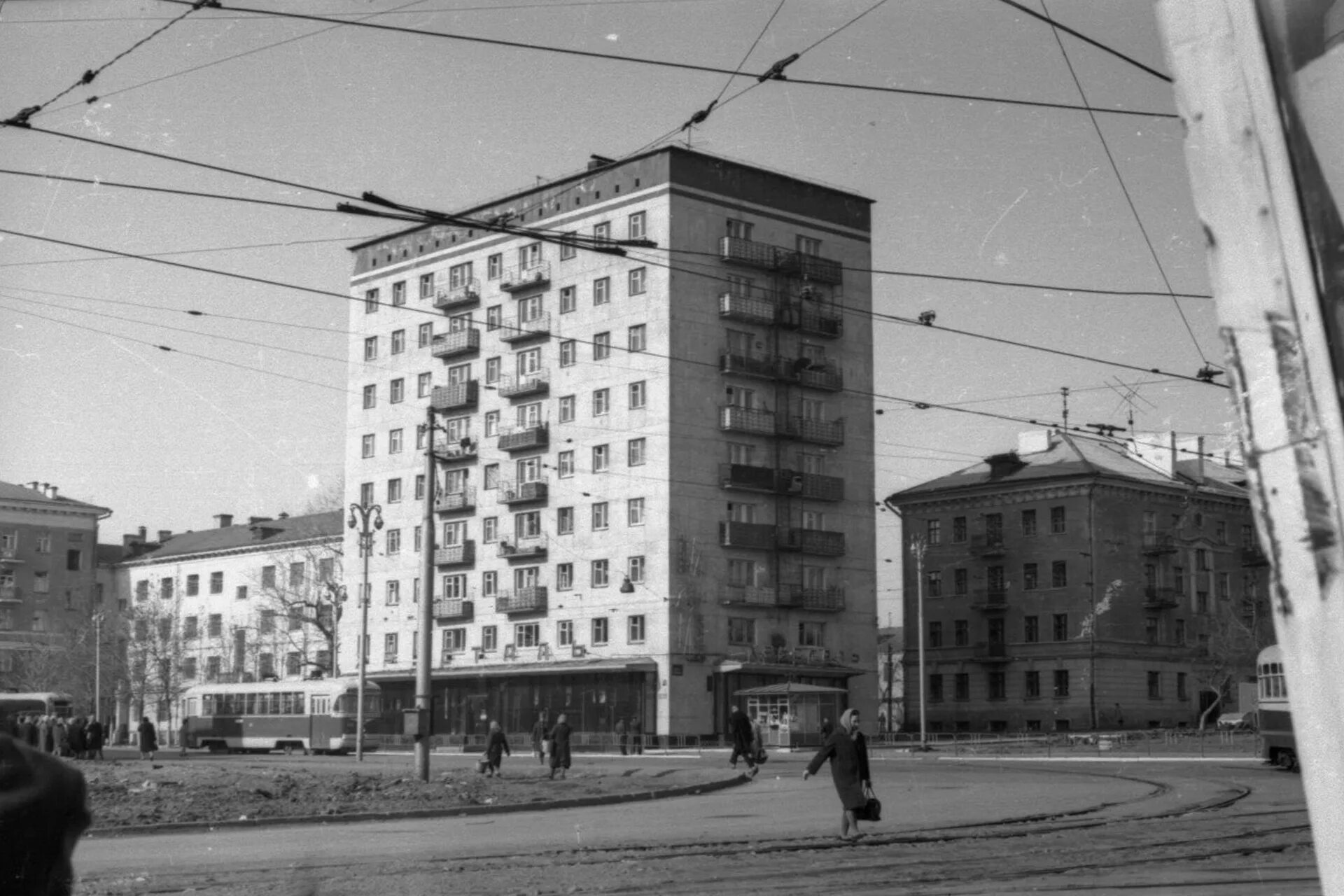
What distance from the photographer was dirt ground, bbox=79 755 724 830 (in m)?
20.0

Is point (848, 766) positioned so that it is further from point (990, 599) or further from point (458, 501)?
point (990, 599)

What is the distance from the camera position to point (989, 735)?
2367 inches

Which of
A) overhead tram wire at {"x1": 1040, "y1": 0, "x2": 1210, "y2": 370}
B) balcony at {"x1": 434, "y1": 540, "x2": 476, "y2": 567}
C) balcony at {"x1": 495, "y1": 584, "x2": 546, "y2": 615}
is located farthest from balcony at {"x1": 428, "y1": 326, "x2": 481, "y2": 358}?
overhead tram wire at {"x1": 1040, "y1": 0, "x2": 1210, "y2": 370}

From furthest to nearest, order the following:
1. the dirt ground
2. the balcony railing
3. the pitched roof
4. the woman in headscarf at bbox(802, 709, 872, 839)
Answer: the pitched roof
the balcony railing
the dirt ground
the woman in headscarf at bbox(802, 709, 872, 839)

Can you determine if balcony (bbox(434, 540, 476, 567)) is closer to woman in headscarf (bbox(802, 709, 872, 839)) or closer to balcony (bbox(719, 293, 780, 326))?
balcony (bbox(719, 293, 780, 326))

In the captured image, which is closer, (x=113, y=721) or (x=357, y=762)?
(x=357, y=762)

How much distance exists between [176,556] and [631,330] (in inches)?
1665

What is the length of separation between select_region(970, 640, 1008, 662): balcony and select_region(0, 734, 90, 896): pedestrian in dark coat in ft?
220

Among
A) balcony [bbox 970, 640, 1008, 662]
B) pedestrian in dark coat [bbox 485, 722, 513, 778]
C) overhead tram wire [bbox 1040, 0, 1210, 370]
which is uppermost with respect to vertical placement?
overhead tram wire [bbox 1040, 0, 1210, 370]

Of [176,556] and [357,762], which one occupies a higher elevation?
[176,556]

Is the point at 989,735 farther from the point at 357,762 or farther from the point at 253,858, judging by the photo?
the point at 253,858

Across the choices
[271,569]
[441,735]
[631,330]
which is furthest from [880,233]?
[271,569]

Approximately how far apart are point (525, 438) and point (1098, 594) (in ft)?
79.2

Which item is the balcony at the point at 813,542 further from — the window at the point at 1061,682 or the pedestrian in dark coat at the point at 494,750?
the pedestrian in dark coat at the point at 494,750
